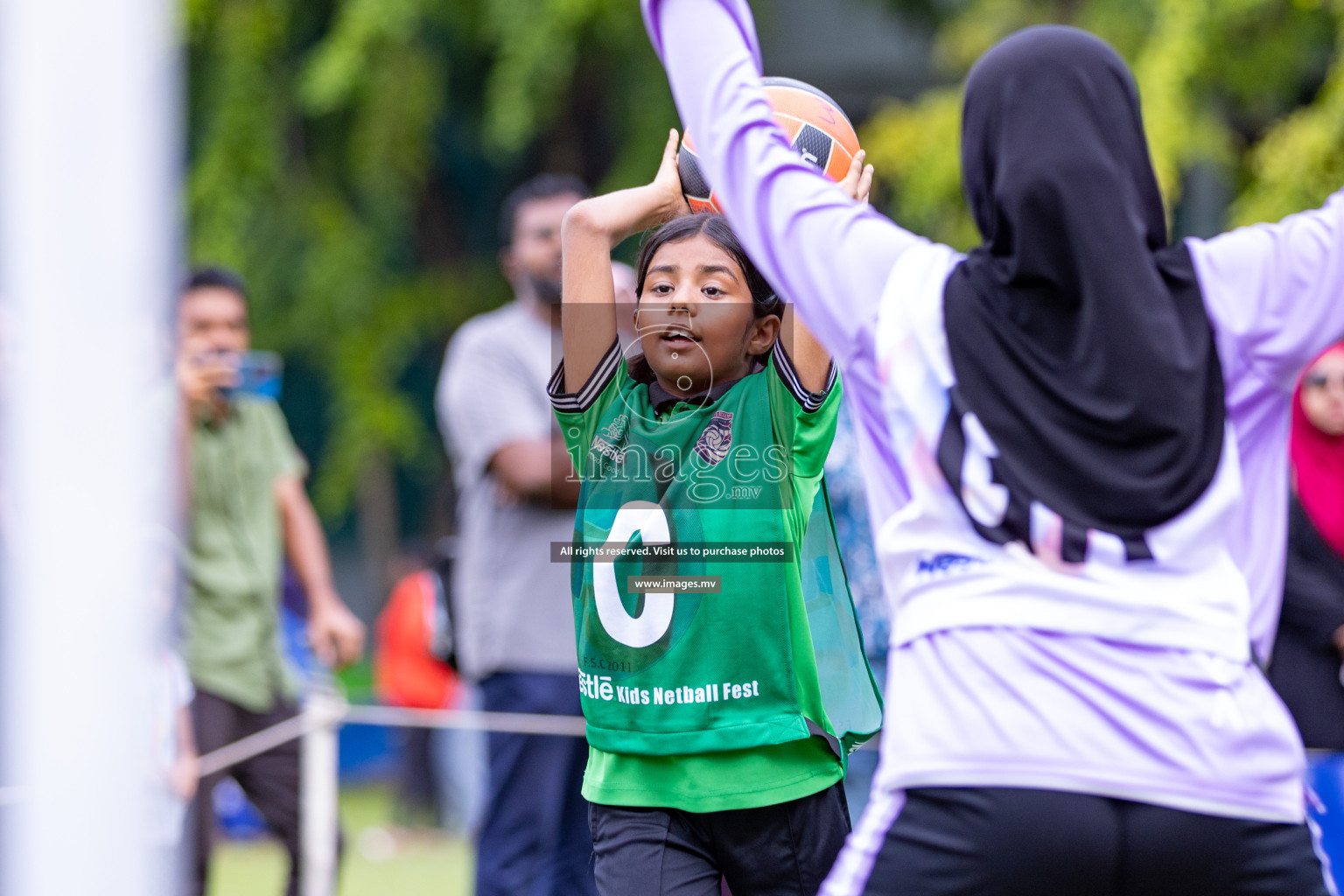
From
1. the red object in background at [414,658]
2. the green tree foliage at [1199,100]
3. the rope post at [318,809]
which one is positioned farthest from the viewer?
the red object in background at [414,658]

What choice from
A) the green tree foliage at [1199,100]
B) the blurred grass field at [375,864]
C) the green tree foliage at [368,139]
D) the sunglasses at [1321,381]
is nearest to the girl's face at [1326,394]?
the sunglasses at [1321,381]

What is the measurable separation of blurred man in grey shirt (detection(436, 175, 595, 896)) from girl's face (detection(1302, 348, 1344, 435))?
242 centimetres

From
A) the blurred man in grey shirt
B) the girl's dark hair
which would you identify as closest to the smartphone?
the blurred man in grey shirt

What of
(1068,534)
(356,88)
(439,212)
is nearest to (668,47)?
(1068,534)

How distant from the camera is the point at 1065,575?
1.90m

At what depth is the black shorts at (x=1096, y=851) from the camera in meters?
1.83

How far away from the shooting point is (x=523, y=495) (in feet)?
15.4

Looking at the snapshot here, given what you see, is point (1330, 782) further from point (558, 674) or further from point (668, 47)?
point (668, 47)

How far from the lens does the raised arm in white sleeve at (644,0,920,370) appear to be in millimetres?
2055

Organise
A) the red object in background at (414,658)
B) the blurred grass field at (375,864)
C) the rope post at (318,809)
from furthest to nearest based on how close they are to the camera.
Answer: the red object in background at (414,658), the blurred grass field at (375,864), the rope post at (318,809)

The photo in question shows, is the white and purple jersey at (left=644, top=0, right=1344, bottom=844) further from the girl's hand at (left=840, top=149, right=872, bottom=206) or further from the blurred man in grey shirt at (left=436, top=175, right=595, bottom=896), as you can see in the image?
the blurred man in grey shirt at (left=436, top=175, right=595, bottom=896)

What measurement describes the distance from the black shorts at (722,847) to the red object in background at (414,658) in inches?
269

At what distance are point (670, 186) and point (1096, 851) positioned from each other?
1352mm

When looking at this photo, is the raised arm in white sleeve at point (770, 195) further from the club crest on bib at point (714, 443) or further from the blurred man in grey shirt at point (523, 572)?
the blurred man in grey shirt at point (523, 572)
